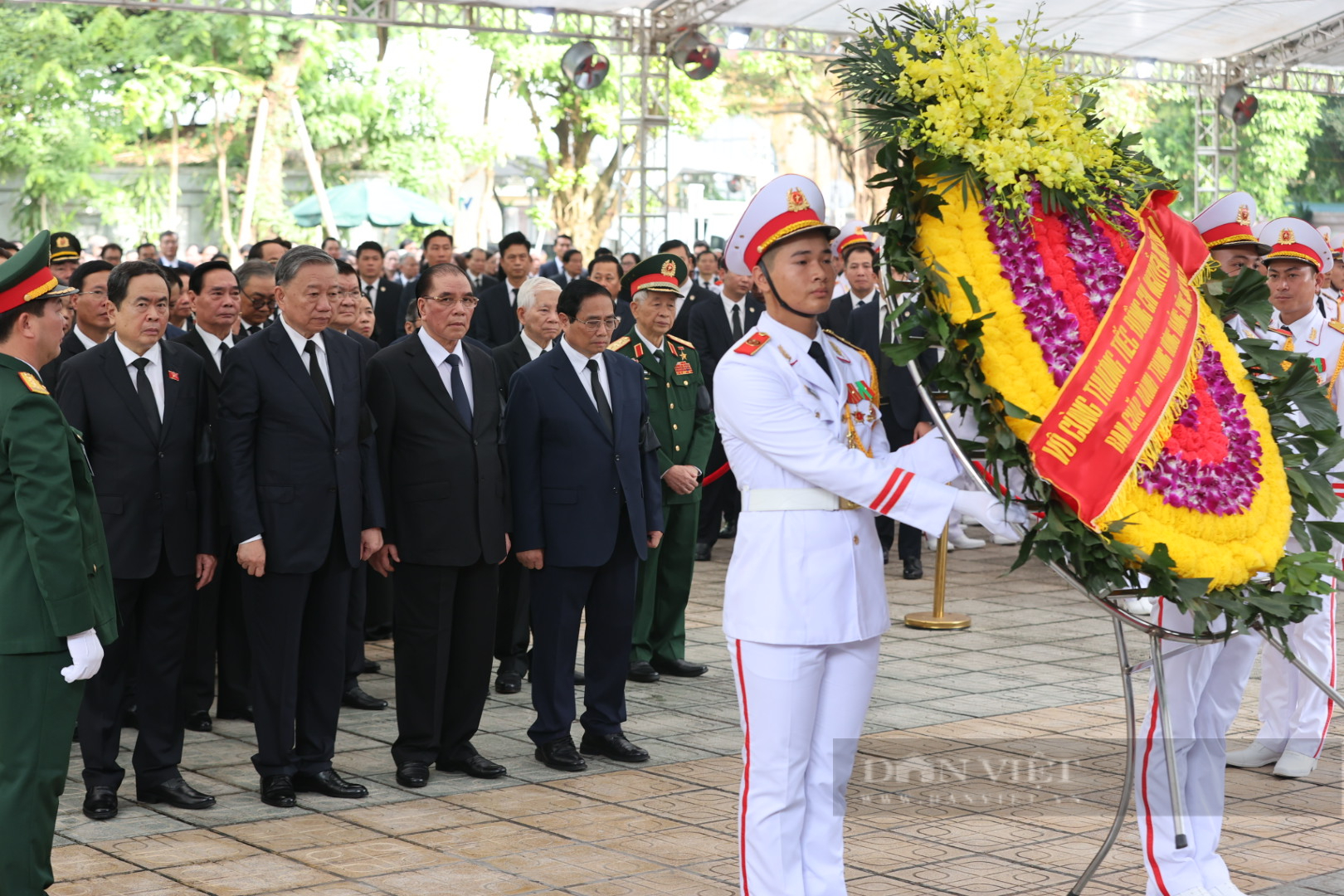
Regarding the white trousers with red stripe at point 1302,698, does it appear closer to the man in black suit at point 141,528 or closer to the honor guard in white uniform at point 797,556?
the honor guard in white uniform at point 797,556

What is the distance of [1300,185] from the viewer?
32.4 meters

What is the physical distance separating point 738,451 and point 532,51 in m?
24.2

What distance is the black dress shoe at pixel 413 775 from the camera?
17.9 feet

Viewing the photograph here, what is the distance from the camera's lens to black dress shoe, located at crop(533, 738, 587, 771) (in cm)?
570

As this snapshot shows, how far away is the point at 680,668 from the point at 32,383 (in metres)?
4.00

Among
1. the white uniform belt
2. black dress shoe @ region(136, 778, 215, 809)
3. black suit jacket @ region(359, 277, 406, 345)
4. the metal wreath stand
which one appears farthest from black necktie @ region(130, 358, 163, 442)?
black suit jacket @ region(359, 277, 406, 345)

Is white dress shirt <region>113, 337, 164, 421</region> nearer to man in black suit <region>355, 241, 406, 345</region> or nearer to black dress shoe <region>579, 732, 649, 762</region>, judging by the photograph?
black dress shoe <region>579, 732, 649, 762</region>

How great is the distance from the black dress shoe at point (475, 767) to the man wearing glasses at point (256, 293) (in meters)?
2.29

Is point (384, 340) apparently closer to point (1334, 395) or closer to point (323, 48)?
point (1334, 395)

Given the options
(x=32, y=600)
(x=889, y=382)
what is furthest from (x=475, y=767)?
(x=889, y=382)

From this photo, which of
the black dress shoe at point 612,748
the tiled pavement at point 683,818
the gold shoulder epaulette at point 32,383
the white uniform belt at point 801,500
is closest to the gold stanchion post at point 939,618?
the tiled pavement at point 683,818

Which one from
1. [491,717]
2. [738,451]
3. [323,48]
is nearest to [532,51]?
[323,48]

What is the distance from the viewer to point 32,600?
3.84 metres

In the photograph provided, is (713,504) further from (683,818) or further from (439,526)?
(683,818)
